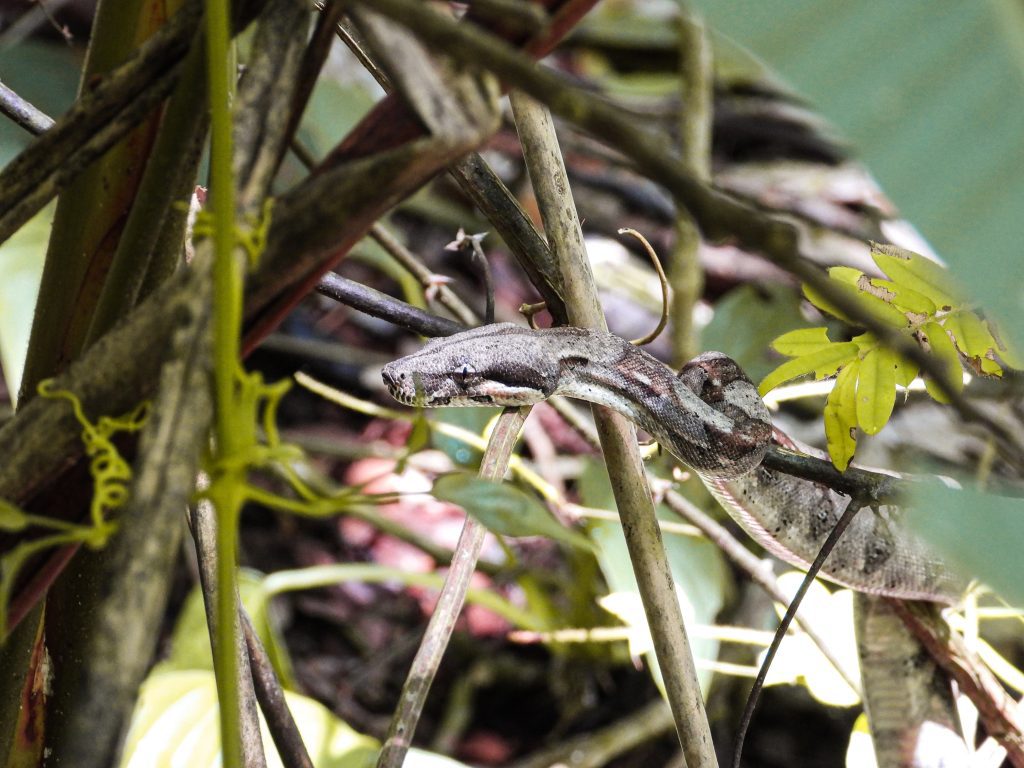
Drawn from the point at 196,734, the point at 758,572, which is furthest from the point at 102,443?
the point at 758,572

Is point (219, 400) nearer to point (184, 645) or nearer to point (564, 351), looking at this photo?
point (564, 351)

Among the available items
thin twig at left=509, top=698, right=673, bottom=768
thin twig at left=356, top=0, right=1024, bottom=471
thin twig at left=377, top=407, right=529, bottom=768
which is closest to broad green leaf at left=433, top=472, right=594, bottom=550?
thin twig at left=356, top=0, right=1024, bottom=471

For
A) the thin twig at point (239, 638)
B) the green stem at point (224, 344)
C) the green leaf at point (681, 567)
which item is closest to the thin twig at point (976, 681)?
the green leaf at point (681, 567)

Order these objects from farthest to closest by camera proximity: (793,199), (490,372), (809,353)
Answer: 1. (793,199)
2. (490,372)
3. (809,353)

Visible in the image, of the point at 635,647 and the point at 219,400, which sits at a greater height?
the point at 635,647

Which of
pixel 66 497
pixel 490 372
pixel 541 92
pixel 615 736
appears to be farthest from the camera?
pixel 615 736

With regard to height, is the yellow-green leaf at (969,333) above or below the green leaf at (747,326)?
below

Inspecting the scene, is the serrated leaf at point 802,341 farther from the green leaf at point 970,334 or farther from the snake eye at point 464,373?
the snake eye at point 464,373

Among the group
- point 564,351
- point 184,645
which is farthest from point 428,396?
point 184,645
